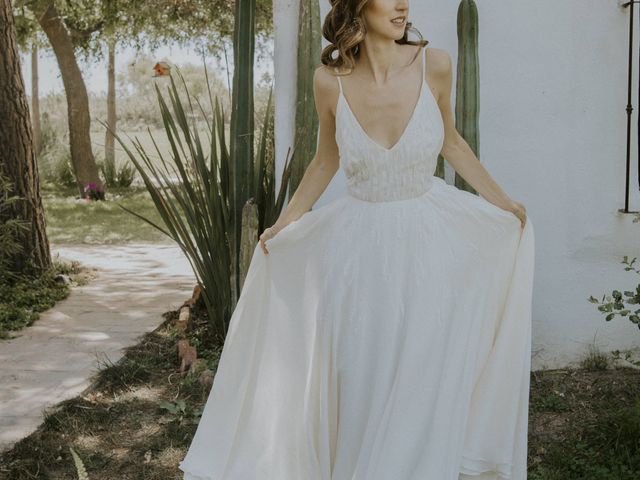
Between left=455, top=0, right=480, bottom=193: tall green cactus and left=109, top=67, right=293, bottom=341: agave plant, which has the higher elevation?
left=455, top=0, right=480, bottom=193: tall green cactus

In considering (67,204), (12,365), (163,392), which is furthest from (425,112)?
(67,204)

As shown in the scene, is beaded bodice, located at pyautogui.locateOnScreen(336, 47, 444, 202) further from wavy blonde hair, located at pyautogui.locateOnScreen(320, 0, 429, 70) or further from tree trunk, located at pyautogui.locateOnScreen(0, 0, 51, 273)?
tree trunk, located at pyautogui.locateOnScreen(0, 0, 51, 273)

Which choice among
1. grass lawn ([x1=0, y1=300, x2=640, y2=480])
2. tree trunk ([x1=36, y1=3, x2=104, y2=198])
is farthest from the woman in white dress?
tree trunk ([x1=36, y1=3, x2=104, y2=198])

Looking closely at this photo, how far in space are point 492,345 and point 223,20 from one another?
43.8ft

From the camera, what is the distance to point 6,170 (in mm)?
7273

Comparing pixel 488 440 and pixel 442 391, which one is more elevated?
pixel 442 391

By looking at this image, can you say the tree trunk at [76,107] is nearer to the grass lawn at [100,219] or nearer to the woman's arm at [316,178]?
the grass lawn at [100,219]

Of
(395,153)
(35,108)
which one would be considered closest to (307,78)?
(395,153)

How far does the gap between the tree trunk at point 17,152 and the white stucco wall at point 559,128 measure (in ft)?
11.7


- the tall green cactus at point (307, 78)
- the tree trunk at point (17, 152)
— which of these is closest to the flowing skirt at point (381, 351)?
the tall green cactus at point (307, 78)

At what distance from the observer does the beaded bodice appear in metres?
2.76

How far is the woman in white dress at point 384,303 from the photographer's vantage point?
272cm

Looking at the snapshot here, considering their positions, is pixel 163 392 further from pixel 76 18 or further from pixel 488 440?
pixel 76 18

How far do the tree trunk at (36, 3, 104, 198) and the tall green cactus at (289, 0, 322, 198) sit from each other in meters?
10.9
